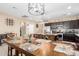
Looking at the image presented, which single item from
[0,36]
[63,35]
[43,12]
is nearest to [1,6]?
[0,36]

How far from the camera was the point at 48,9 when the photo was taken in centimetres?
137

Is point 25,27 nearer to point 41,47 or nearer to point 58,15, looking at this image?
point 41,47

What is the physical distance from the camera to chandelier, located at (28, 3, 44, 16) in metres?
1.39

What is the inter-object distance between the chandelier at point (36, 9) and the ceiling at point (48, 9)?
0.05 metres

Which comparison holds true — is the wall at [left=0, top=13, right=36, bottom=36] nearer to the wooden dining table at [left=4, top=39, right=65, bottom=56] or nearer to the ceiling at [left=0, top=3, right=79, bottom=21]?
the ceiling at [left=0, top=3, right=79, bottom=21]

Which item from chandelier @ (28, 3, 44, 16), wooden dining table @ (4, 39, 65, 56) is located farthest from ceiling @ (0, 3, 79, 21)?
wooden dining table @ (4, 39, 65, 56)

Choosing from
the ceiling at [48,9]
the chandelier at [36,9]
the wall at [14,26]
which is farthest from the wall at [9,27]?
the chandelier at [36,9]

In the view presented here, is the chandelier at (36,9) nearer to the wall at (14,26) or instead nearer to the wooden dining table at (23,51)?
the wall at (14,26)

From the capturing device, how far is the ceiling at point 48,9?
4.33ft

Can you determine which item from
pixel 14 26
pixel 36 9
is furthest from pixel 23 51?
pixel 36 9

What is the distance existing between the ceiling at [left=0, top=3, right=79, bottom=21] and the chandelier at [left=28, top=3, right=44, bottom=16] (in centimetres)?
5

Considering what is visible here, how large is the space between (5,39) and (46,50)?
66 cm

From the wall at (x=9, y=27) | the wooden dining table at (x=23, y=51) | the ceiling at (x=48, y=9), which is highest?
the ceiling at (x=48, y=9)

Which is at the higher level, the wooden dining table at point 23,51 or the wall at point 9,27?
the wall at point 9,27
